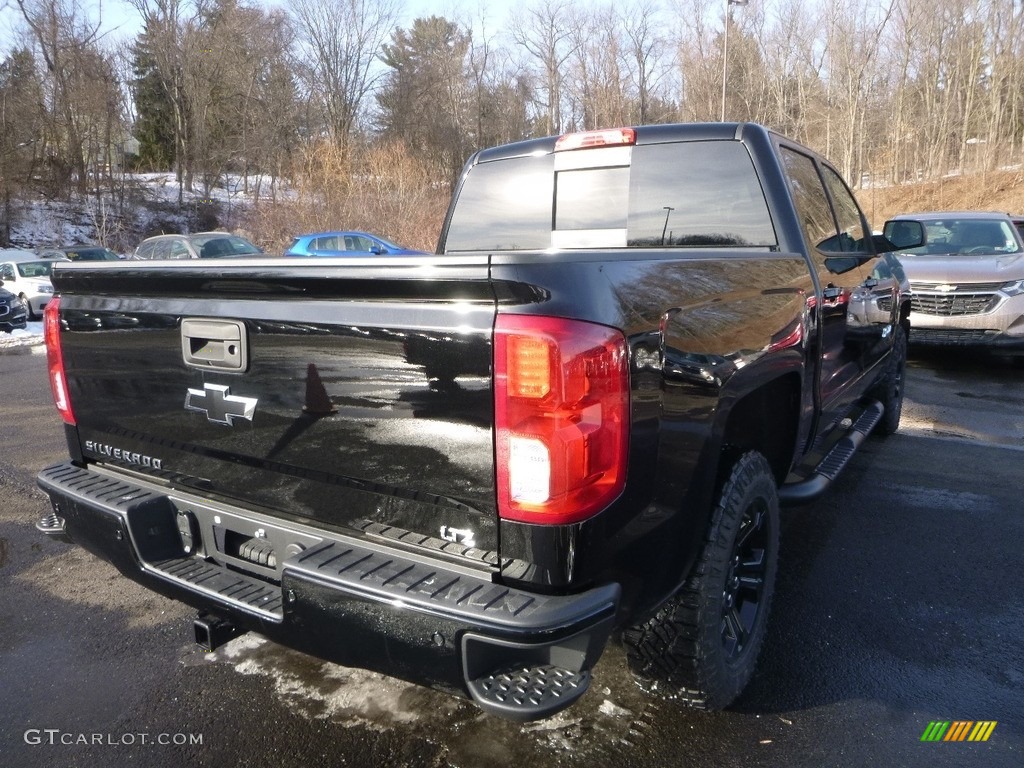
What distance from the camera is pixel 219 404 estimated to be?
251cm

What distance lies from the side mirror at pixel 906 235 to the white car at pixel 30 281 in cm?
1807

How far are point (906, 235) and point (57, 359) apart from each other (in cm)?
457

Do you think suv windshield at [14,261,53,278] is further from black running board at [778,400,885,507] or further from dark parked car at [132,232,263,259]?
black running board at [778,400,885,507]

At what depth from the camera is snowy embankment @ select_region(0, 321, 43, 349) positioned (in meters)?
13.6

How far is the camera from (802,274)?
11.0 feet

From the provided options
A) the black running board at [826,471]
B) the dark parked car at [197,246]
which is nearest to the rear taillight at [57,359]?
the black running board at [826,471]

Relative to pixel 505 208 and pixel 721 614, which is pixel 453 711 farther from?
pixel 505 208

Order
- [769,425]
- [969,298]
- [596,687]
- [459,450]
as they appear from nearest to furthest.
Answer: [459,450] → [596,687] → [769,425] → [969,298]

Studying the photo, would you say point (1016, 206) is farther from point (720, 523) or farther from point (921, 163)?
point (720, 523)

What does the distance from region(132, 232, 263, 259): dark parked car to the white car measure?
2.25 m

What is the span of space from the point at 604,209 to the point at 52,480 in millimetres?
2644

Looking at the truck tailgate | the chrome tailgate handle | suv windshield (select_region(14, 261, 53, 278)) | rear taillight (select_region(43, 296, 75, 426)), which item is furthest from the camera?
suv windshield (select_region(14, 261, 53, 278))

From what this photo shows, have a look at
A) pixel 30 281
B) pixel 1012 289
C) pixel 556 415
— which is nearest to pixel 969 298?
pixel 1012 289

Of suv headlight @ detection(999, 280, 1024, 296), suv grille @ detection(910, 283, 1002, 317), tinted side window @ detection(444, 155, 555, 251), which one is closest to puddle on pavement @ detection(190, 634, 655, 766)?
tinted side window @ detection(444, 155, 555, 251)
